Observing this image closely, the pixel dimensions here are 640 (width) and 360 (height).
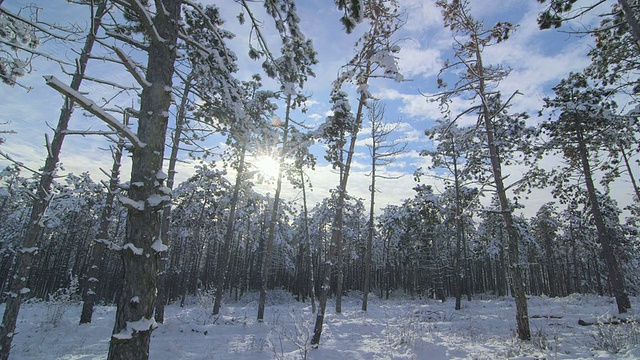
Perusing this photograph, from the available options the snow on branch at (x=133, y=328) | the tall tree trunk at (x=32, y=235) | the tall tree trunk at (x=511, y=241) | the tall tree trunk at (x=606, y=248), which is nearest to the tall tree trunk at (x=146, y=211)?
the snow on branch at (x=133, y=328)

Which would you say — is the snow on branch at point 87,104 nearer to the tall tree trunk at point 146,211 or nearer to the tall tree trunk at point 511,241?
the tall tree trunk at point 146,211

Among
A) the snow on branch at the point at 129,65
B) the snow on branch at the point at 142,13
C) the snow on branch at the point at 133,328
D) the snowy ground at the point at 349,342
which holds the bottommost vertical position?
the snowy ground at the point at 349,342

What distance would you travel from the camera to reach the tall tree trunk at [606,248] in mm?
12180

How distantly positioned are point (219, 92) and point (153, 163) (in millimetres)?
2947

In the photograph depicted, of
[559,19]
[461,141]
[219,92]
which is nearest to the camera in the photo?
[219,92]

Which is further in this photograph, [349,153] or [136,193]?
[349,153]

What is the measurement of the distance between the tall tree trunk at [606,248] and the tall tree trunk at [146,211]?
54.8ft

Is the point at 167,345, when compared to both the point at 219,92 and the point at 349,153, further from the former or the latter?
the point at 349,153

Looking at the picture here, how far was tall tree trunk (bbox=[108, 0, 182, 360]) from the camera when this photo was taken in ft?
11.3

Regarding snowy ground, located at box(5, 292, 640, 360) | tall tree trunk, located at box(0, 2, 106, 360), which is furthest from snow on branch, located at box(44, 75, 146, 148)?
snowy ground, located at box(5, 292, 640, 360)

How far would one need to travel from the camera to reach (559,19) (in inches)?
278

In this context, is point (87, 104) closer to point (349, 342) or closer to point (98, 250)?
point (349, 342)

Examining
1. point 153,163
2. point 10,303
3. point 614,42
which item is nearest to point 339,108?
point 614,42

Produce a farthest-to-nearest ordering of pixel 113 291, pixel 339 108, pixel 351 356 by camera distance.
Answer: pixel 113 291, pixel 339 108, pixel 351 356
